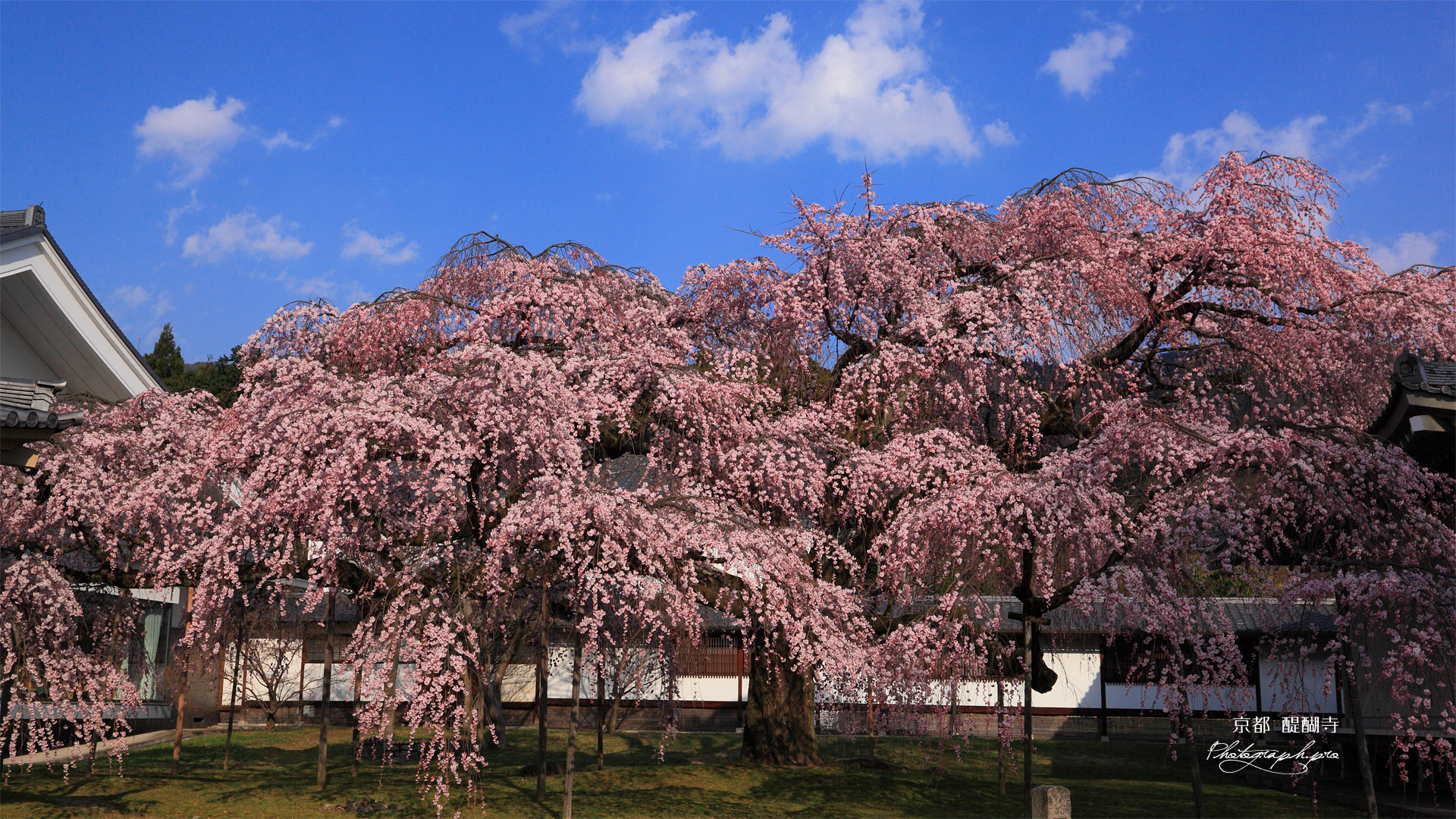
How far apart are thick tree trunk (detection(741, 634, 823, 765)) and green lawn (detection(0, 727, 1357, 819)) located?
487 millimetres

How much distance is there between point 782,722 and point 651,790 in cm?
295

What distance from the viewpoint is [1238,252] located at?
613 inches

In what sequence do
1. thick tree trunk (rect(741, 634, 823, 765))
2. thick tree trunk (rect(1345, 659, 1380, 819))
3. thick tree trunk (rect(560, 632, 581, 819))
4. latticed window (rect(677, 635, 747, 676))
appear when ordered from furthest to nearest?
latticed window (rect(677, 635, 747, 676)) < thick tree trunk (rect(741, 634, 823, 765)) < thick tree trunk (rect(560, 632, 581, 819)) < thick tree trunk (rect(1345, 659, 1380, 819))

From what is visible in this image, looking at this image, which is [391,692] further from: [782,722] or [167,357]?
[167,357]

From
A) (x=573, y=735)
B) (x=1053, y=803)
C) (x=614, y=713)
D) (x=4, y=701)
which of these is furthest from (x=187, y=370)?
(x=1053, y=803)

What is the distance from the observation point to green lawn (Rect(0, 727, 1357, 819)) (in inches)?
544

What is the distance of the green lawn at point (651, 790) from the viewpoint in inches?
544

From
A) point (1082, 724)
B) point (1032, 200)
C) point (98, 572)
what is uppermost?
point (1032, 200)

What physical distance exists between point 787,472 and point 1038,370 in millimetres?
5155

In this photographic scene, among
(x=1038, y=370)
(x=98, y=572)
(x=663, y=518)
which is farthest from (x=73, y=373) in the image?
(x=1038, y=370)

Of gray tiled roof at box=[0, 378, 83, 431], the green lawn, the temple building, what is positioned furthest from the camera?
the temple building

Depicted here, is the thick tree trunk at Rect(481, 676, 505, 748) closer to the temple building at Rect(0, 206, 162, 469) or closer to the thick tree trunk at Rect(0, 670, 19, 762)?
the thick tree trunk at Rect(0, 670, 19, 762)

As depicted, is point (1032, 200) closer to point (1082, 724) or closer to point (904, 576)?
point (904, 576)

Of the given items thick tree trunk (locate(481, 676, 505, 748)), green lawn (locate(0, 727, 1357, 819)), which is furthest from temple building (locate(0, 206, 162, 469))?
thick tree trunk (locate(481, 676, 505, 748))
